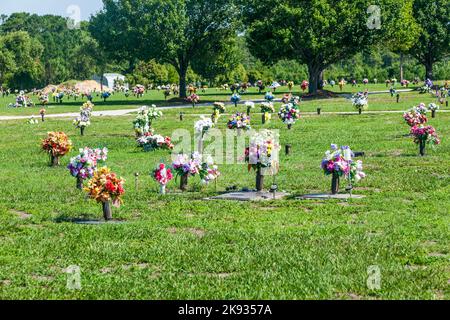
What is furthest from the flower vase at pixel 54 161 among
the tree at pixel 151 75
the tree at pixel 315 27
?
the tree at pixel 151 75

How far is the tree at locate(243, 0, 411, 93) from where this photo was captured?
204ft

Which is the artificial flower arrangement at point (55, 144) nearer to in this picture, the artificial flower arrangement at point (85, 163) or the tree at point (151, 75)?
the artificial flower arrangement at point (85, 163)

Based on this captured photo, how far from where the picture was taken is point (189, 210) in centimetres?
1569

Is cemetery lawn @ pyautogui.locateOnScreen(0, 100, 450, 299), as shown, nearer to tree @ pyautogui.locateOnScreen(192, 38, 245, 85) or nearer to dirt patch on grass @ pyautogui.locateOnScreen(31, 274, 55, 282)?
dirt patch on grass @ pyautogui.locateOnScreen(31, 274, 55, 282)

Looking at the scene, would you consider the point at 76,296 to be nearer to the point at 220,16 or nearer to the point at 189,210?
the point at 189,210

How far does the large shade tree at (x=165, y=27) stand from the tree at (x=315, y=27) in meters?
3.76

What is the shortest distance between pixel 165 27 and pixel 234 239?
5607 cm

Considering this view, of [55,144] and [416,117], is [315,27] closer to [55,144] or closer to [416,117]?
[416,117]

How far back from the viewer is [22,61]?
12300 centimetres

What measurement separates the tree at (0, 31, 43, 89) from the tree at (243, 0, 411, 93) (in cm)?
6486

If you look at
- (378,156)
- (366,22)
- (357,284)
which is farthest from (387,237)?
(366,22)

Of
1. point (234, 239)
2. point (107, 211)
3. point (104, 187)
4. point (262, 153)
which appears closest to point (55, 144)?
point (262, 153)

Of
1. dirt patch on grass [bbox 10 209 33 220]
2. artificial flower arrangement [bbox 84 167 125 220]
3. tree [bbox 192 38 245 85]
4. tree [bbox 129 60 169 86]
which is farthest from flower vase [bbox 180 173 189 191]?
tree [bbox 129 60 169 86]

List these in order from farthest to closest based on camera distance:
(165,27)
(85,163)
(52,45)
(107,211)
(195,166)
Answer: (52,45) → (165,27) → (195,166) → (85,163) → (107,211)
